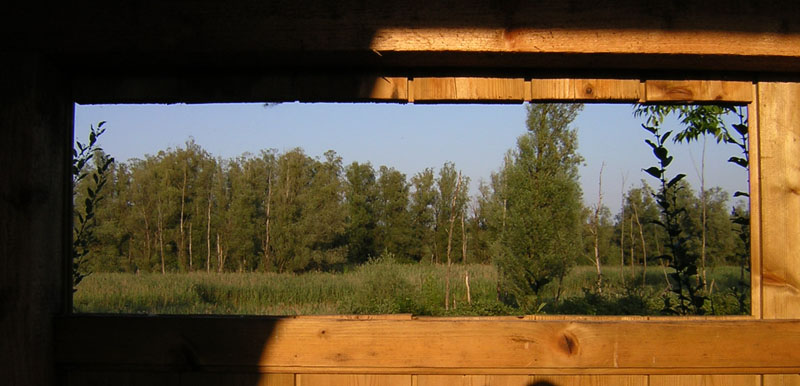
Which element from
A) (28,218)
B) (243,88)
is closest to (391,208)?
(243,88)

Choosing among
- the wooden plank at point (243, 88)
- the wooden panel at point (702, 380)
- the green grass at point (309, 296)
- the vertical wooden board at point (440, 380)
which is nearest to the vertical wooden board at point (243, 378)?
the vertical wooden board at point (440, 380)

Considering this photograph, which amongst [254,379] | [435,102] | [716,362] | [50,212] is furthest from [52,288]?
[716,362]

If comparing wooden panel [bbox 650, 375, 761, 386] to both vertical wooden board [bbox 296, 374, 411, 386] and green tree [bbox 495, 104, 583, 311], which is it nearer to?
vertical wooden board [bbox 296, 374, 411, 386]

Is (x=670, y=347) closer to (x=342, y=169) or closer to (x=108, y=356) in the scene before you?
(x=108, y=356)

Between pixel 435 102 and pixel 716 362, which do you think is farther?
pixel 435 102

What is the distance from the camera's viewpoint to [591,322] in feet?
5.20

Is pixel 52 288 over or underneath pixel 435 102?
underneath

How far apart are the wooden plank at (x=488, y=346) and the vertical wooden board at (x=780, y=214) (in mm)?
91

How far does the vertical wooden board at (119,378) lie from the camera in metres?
1.61

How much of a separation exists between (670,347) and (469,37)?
1109mm

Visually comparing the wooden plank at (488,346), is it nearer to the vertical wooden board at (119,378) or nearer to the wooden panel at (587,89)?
the vertical wooden board at (119,378)

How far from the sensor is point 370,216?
5723 millimetres

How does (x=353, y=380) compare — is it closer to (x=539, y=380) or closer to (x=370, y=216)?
(x=539, y=380)

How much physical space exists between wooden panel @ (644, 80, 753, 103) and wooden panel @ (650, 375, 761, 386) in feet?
2.83
